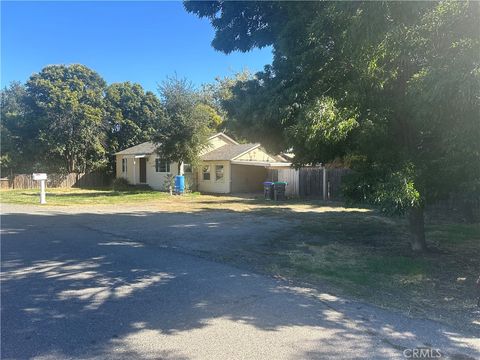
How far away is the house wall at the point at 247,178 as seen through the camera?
A: 2797 cm

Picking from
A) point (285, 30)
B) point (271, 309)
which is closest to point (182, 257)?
point (271, 309)

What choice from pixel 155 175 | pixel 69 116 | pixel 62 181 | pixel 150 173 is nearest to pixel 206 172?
pixel 155 175

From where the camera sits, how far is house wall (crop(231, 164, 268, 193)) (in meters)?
28.0

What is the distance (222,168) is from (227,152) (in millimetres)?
1599

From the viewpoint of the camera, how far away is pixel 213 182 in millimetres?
28531

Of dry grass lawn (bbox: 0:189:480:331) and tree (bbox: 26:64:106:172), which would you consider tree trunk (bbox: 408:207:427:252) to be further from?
tree (bbox: 26:64:106:172)

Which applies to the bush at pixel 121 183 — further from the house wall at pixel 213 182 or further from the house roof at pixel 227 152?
the house roof at pixel 227 152

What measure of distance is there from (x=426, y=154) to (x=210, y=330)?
544cm

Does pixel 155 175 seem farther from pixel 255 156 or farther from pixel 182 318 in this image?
pixel 182 318

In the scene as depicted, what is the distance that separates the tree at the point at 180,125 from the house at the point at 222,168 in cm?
166

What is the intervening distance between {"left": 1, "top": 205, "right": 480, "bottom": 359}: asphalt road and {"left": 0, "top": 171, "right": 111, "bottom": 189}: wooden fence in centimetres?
2930

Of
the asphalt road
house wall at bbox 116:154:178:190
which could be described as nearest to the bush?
house wall at bbox 116:154:178:190

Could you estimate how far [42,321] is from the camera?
448 centimetres

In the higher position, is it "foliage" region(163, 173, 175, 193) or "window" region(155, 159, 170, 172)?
"window" region(155, 159, 170, 172)
